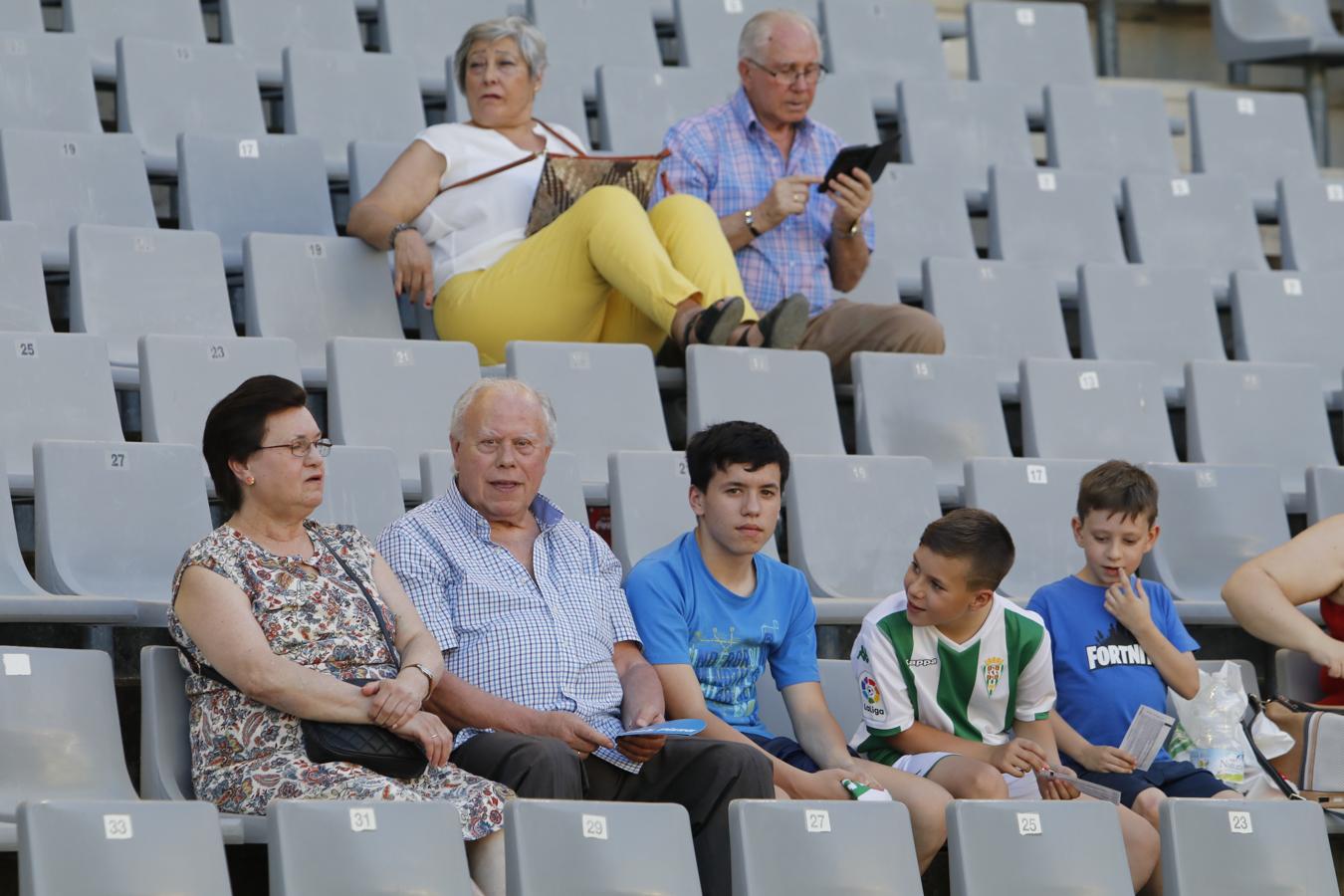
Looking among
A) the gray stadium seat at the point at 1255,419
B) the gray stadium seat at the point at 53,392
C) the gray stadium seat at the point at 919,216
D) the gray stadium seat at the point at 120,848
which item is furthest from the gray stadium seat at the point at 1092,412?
the gray stadium seat at the point at 120,848

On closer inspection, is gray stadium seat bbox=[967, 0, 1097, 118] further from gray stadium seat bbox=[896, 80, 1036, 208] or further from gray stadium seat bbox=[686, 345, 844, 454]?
gray stadium seat bbox=[686, 345, 844, 454]

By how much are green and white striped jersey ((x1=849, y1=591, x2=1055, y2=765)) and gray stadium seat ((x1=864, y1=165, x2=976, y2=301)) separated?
206cm

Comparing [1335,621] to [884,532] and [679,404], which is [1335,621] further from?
[679,404]

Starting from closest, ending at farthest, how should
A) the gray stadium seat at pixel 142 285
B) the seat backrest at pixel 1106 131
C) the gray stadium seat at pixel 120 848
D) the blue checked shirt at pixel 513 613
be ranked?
the gray stadium seat at pixel 120 848 < the blue checked shirt at pixel 513 613 < the gray stadium seat at pixel 142 285 < the seat backrest at pixel 1106 131

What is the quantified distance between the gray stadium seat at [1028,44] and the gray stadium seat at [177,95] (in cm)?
229

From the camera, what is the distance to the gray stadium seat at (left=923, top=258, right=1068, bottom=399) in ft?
16.1

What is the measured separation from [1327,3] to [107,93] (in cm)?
411

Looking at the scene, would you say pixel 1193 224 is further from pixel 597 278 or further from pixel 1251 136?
pixel 597 278

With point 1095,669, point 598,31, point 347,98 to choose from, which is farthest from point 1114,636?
point 598,31

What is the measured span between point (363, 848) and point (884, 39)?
13.9ft

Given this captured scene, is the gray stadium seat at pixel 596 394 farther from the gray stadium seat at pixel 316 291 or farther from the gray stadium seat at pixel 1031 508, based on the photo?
the gray stadium seat at pixel 1031 508

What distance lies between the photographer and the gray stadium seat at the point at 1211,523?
4.19 metres

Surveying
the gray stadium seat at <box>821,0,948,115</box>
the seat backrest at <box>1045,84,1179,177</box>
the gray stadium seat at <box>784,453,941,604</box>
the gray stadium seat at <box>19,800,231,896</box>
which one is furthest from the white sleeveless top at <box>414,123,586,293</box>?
the gray stadium seat at <box>19,800,231,896</box>

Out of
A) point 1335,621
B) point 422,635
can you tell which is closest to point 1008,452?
point 1335,621
